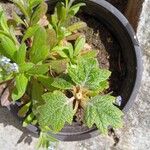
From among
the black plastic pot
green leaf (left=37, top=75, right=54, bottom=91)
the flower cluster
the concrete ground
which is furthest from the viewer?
the concrete ground

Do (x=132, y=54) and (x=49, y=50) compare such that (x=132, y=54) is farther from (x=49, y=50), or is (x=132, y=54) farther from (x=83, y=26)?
(x=49, y=50)

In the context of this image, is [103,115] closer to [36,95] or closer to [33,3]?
[36,95]

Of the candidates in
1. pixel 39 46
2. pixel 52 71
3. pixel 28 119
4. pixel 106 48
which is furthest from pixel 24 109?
pixel 106 48

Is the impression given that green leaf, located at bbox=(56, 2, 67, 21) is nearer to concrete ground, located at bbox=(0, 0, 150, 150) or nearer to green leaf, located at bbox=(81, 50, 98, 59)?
green leaf, located at bbox=(81, 50, 98, 59)

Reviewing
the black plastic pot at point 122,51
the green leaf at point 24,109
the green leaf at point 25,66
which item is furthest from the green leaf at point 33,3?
the green leaf at point 24,109

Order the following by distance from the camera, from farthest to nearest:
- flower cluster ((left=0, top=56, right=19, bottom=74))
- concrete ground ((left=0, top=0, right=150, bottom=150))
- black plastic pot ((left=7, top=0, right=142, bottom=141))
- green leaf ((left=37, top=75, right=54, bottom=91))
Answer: concrete ground ((left=0, top=0, right=150, bottom=150)) < black plastic pot ((left=7, top=0, right=142, bottom=141)) < green leaf ((left=37, top=75, right=54, bottom=91)) < flower cluster ((left=0, top=56, right=19, bottom=74))

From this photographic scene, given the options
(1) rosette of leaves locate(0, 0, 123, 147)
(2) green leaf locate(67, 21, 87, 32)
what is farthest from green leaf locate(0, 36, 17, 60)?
(2) green leaf locate(67, 21, 87, 32)

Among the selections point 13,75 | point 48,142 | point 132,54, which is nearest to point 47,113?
point 13,75

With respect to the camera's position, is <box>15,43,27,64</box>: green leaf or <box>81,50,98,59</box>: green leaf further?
<box>81,50,98,59</box>: green leaf
